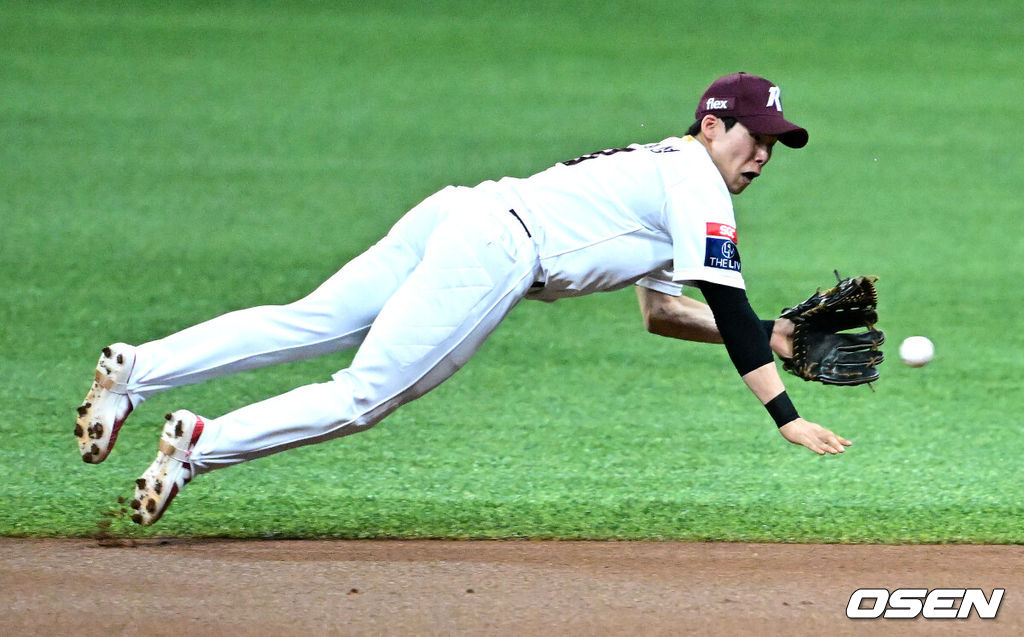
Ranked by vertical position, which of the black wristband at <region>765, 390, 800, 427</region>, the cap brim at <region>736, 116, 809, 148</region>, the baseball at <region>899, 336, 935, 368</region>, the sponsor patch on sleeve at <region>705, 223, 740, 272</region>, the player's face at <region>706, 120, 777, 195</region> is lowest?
the black wristband at <region>765, 390, 800, 427</region>

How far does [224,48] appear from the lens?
49.5ft

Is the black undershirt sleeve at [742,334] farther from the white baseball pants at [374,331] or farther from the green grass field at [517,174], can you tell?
the green grass field at [517,174]

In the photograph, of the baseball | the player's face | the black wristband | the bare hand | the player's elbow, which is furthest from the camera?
the player's elbow

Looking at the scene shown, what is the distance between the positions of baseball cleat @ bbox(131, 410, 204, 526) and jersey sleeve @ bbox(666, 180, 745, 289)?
4.86 ft

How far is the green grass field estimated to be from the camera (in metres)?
5.15

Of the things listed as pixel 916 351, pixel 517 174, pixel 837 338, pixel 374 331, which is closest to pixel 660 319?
pixel 837 338

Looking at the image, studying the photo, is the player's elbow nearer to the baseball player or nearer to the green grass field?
the baseball player

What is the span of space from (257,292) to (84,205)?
8.09 ft

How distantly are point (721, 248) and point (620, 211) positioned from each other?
371 mm

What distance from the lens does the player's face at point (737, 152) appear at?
13.9ft

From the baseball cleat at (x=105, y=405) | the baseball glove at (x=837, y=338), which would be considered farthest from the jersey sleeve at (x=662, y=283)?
the baseball cleat at (x=105, y=405)

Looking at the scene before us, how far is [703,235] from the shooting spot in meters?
4.06

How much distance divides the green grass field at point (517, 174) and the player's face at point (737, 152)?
1251mm

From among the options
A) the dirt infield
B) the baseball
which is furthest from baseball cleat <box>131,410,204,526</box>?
the baseball
